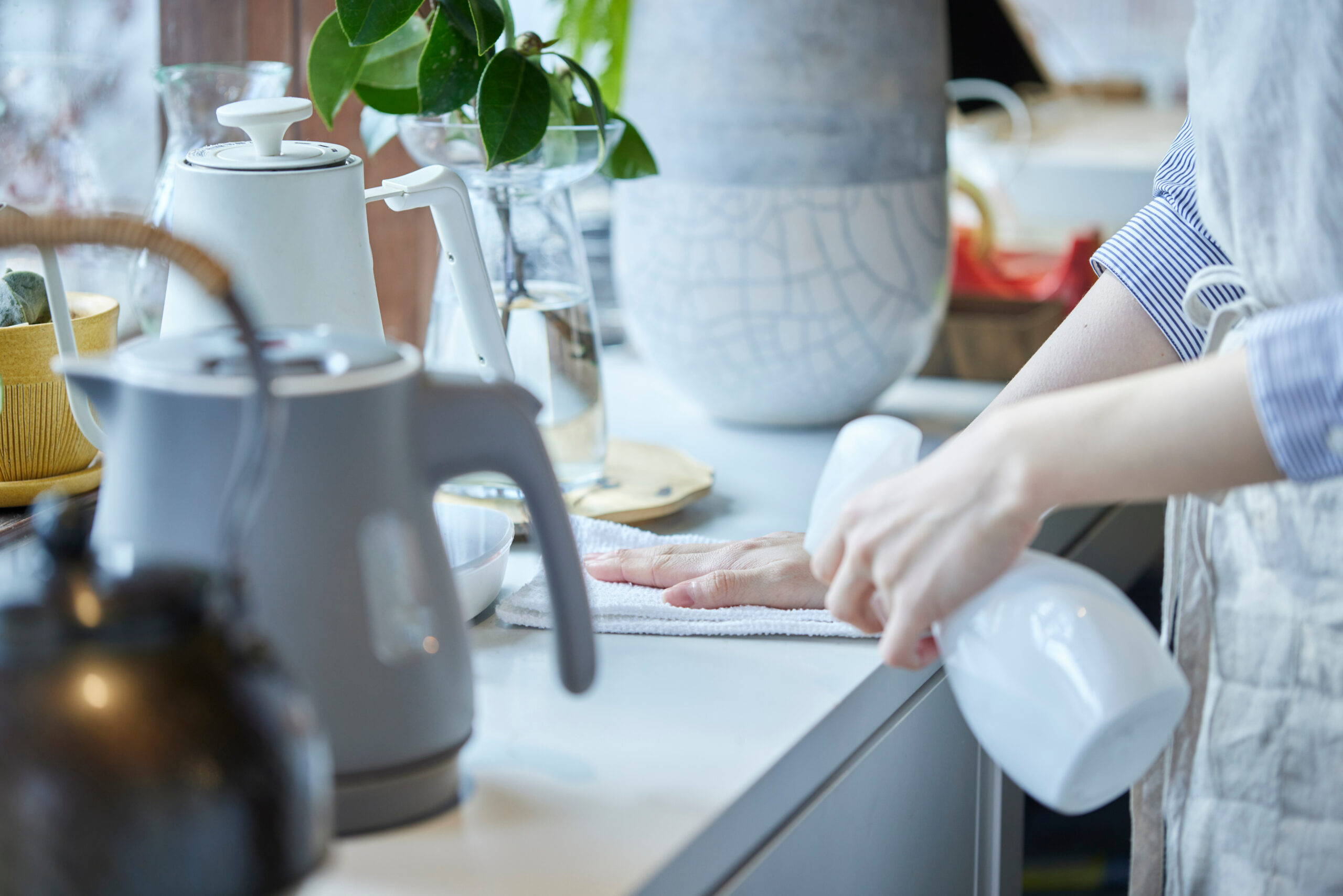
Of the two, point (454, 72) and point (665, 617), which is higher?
point (454, 72)

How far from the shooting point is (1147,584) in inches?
A: 58.9

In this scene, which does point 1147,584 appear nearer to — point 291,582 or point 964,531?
point 964,531

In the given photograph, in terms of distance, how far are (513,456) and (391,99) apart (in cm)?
48

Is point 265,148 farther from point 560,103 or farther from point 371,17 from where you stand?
point 560,103

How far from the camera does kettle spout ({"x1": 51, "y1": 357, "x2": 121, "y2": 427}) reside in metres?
0.45

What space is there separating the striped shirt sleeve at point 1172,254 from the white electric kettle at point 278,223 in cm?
44

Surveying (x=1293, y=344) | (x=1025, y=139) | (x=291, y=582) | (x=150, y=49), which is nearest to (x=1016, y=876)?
(x=1293, y=344)

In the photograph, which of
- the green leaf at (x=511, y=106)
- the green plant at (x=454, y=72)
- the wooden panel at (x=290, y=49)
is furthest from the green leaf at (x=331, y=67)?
the wooden panel at (x=290, y=49)

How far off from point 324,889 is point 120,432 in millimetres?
175

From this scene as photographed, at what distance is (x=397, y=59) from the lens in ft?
2.84

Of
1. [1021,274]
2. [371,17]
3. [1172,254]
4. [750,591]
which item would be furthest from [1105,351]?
[1021,274]

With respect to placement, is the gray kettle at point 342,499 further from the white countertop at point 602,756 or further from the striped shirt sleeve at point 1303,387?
the striped shirt sleeve at point 1303,387

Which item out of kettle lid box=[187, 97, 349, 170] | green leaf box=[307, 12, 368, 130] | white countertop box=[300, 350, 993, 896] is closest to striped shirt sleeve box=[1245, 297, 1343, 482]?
white countertop box=[300, 350, 993, 896]

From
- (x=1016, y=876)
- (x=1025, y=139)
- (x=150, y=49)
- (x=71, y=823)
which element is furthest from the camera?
(x=1025, y=139)
